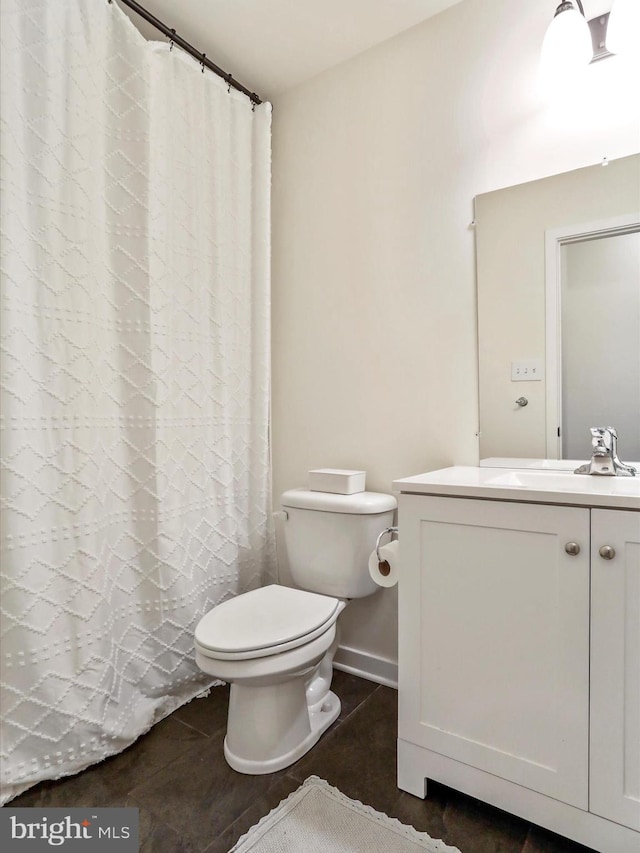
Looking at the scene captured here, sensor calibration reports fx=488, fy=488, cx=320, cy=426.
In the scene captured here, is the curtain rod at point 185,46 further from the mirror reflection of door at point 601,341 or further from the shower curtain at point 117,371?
the mirror reflection of door at point 601,341

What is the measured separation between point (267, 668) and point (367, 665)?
0.72 meters

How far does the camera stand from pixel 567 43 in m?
1.36

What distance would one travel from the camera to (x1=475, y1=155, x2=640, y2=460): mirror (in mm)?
1390

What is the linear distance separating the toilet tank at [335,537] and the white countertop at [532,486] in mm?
333

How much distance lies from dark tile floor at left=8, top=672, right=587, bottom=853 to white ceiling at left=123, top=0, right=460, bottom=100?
235 cm

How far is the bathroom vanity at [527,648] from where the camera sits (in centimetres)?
101

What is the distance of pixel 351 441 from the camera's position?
193 centimetres

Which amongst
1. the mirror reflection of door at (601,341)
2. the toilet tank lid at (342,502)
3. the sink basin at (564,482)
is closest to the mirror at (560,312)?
the mirror reflection of door at (601,341)

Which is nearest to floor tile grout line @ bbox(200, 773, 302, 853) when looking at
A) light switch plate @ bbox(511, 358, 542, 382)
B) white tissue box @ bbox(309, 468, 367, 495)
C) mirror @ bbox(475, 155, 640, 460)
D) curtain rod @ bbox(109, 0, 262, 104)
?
white tissue box @ bbox(309, 468, 367, 495)

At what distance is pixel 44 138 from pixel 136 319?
53 centimetres

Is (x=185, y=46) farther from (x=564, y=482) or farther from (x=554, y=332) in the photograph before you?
(x=564, y=482)

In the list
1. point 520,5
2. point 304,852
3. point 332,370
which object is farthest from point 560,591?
point 520,5

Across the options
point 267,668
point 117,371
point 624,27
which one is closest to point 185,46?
point 117,371

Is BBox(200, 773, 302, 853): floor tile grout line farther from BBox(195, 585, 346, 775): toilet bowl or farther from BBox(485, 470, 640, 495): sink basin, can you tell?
BBox(485, 470, 640, 495): sink basin
